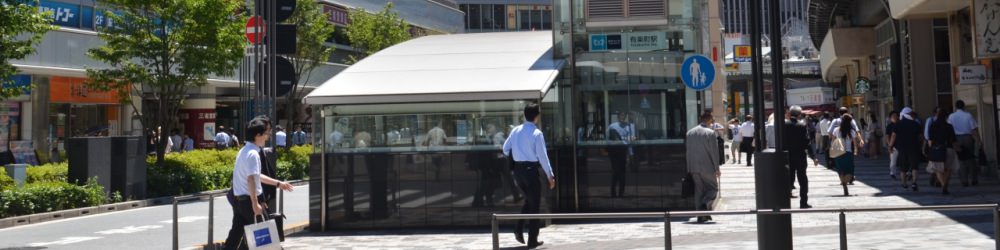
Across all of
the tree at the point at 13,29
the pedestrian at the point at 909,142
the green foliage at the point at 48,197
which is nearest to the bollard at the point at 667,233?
the pedestrian at the point at 909,142

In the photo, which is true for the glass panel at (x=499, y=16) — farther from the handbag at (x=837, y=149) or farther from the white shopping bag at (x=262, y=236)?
the white shopping bag at (x=262, y=236)

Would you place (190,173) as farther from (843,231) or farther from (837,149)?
A: (843,231)

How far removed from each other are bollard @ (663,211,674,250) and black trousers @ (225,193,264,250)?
11.0 ft

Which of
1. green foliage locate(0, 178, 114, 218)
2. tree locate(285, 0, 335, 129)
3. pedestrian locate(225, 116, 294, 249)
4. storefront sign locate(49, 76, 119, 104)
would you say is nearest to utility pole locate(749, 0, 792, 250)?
pedestrian locate(225, 116, 294, 249)

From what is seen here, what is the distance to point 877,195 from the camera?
16234mm

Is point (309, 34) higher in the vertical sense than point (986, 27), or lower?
higher

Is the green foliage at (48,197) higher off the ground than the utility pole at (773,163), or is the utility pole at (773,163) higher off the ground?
the utility pole at (773,163)

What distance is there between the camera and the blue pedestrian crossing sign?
502 inches

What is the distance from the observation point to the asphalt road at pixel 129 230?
12.7 meters

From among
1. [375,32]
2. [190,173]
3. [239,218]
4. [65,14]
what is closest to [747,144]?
[190,173]

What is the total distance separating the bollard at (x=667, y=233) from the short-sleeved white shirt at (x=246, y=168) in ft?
10.6

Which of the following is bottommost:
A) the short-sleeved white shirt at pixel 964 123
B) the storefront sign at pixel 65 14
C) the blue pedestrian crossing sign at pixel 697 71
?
the short-sleeved white shirt at pixel 964 123

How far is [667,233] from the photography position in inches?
267

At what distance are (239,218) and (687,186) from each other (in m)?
5.90
